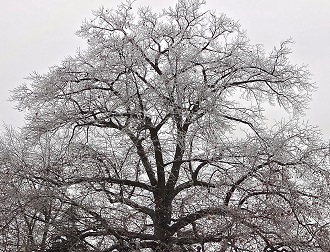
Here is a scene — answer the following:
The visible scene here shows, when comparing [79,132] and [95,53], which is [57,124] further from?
[95,53]

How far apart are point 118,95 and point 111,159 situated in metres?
1.17

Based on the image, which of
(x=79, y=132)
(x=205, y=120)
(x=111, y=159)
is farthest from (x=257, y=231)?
(x=79, y=132)

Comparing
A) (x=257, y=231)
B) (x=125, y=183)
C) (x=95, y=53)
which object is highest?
(x=95, y=53)

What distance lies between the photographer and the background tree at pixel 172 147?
9742mm

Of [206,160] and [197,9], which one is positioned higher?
[197,9]

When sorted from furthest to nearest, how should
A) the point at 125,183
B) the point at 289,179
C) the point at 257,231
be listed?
the point at 125,183
the point at 289,179
the point at 257,231

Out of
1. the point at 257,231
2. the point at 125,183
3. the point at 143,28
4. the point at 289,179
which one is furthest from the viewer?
the point at 143,28

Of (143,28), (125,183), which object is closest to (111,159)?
(125,183)

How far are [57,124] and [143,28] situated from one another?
2483 mm

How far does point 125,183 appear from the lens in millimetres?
10859

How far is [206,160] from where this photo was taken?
10422 millimetres

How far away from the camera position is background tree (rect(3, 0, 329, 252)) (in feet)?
32.0

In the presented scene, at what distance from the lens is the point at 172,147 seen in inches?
435

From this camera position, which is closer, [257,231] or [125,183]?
[257,231]
